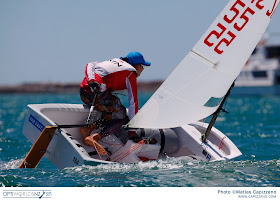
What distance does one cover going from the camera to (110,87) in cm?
485

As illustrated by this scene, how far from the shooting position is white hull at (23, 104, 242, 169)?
457 centimetres

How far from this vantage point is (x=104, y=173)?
417 centimetres

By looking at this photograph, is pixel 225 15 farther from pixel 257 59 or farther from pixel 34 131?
pixel 257 59

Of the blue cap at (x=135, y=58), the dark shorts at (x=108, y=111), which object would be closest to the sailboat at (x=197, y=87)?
the dark shorts at (x=108, y=111)

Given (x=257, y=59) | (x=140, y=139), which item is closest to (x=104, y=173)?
(x=140, y=139)

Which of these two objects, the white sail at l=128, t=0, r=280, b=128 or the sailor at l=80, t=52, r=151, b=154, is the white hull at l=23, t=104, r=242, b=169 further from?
the white sail at l=128, t=0, r=280, b=128

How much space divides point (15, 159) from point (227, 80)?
3.21 m

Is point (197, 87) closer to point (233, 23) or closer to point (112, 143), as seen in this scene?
point (233, 23)

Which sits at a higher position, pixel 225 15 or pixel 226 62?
pixel 225 15

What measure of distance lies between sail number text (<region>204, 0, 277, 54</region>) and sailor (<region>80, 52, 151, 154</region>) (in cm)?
101
